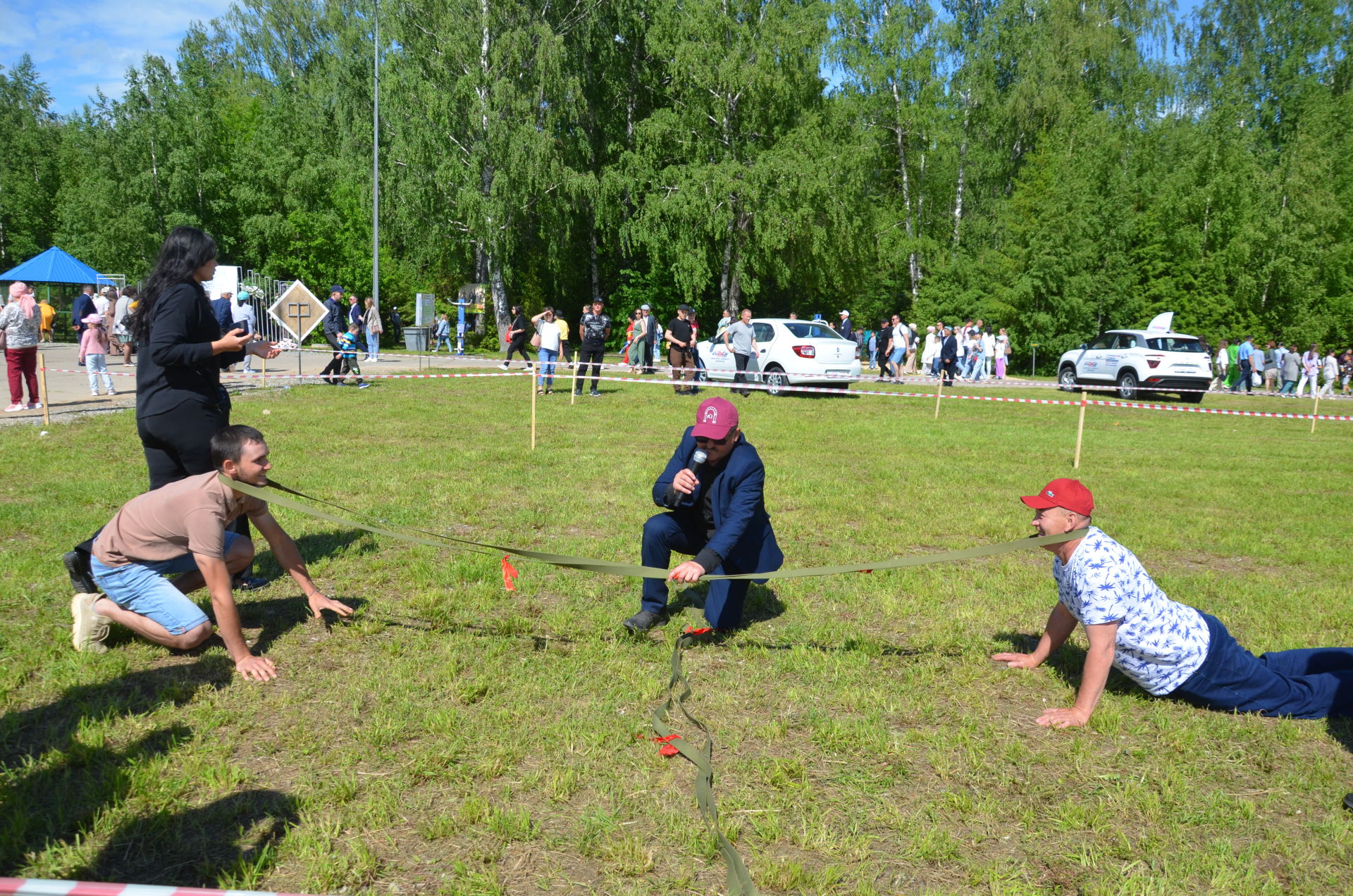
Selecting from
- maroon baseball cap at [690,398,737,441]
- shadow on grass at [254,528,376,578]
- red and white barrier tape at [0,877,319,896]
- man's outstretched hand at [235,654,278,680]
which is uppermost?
maroon baseball cap at [690,398,737,441]

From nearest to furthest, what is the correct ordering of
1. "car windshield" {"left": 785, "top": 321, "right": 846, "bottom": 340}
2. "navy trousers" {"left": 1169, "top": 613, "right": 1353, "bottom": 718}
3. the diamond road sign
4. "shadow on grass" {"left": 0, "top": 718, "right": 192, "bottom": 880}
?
1. "shadow on grass" {"left": 0, "top": 718, "right": 192, "bottom": 880}
2. "navy trousers" {"left": 1169, "top": 613, "right": 1353, "bottom": 718}
3. the diamond road sign
4. "car windshield" {"left": 785, "top": 321, "right": 846, "bottom": 340}

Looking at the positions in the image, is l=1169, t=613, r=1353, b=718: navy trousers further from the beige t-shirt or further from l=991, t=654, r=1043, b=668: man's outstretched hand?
the beige t-shirt

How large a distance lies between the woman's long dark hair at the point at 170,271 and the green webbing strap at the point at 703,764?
3.25 metres

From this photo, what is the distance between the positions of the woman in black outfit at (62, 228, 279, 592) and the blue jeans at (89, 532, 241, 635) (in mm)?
376

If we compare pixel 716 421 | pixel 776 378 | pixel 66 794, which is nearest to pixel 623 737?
pixel 716 421

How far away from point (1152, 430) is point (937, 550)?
34.1 ft

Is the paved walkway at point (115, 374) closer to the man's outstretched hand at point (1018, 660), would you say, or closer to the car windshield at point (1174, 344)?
the man's outstretched hand at point (1018, 660)

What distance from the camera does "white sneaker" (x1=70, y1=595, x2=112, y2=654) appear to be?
4613mm

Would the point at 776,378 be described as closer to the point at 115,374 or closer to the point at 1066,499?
the point at 115,374

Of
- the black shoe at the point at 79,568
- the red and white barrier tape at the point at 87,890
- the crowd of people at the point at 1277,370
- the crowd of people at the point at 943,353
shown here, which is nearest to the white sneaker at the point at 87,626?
the black shoe at the point at 79,568

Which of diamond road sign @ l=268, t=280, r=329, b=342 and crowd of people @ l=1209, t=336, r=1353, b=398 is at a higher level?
diamond road sign @ l=268, t=280, r=329, b=342

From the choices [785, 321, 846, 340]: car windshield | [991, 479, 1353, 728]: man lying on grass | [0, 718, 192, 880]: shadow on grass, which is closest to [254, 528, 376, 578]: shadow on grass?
[0, 718, 192, 880]: shadow on grass

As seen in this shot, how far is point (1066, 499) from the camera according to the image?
428 cm

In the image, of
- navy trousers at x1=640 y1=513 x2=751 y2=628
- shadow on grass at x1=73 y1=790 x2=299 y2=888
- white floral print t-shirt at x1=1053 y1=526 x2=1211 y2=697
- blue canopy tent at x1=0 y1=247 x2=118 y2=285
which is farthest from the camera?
blue canopy tent at x1=0 y1=247 x2=118 y2=285
